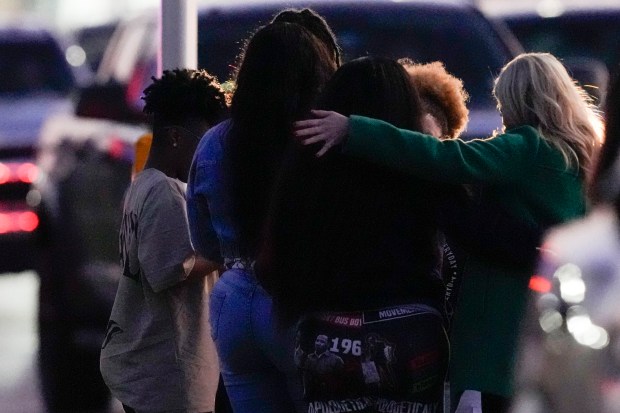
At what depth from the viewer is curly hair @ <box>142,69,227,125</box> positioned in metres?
4.88

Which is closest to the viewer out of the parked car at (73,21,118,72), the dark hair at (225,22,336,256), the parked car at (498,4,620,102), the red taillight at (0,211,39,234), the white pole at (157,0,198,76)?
the dark hair at (225,22,336,256)

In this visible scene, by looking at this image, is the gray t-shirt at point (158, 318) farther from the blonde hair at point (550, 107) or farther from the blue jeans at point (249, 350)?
the blonde hair at point (550, 107)

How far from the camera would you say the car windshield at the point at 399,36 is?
8.08 metres

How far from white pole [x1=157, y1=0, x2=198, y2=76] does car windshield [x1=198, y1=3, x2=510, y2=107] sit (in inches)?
74.0

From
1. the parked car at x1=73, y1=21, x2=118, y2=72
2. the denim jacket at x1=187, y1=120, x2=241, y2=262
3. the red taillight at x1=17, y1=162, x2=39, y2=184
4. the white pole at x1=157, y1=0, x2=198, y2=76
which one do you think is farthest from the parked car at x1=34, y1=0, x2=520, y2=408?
the parked car at x1=73, y1=21, x2=118, y2=72

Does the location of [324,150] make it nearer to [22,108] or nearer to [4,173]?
[4,173]

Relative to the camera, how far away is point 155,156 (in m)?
4.85

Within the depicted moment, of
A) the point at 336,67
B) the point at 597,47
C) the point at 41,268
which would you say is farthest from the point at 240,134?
the point at 597,47

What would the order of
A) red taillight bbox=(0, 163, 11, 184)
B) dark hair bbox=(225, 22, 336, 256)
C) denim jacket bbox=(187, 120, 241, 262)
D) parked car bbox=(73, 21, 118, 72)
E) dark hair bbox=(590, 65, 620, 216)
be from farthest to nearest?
parked car bbox=(73, 21, 118, 72), red taillight bbox=(0, 163, 11, 184), denim jacket bbox=(187, 120, 241, 262), dark hair bbox=(225, 22, 336, 256), dark hair bbox=(590, 65, 620, 216)

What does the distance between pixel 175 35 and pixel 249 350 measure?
2.09 metres

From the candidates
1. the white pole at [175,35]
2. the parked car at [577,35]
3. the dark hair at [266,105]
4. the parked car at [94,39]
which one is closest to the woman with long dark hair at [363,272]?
the dark hair at [266,105]

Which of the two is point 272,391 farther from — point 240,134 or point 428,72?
point 428,72

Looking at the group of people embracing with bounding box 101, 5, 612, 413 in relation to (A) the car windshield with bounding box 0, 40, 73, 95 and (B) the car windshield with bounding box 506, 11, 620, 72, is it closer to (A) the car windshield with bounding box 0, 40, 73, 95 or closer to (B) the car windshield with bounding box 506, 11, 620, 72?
(B) the car windshield with bounding box 506, 11, 620, 72

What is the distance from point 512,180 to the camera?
4.17 metres
